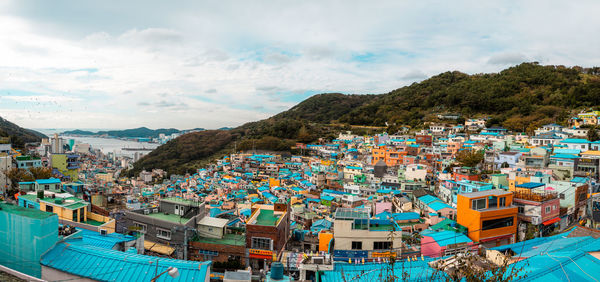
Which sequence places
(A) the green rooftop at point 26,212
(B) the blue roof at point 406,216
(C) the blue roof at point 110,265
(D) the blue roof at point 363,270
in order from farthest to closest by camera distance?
1. (B) the blue roof at point 406,216
2. (D) the blue roof at point 363,270
3. (A) the green rooftop at point 26,212
4. (C) the blue roof at point 110,265

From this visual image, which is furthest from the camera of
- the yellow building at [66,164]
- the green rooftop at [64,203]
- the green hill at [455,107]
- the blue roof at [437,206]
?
the green hill at [455,107]

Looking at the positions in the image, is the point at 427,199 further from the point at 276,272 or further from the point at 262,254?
the point at 276,272

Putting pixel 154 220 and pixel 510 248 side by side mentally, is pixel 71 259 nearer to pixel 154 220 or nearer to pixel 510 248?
pixel 154 220

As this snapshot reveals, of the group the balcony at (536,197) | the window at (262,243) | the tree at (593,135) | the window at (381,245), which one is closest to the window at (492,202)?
the balcony at (536,197)

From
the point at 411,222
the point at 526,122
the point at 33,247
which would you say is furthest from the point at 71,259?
the point at 526,122

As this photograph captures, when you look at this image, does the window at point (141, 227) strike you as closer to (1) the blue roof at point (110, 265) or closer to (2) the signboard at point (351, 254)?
(1) the blue roof at point (110, 265)

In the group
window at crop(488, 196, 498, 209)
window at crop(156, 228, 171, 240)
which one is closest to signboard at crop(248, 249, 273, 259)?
window at crop(156, 228, 171, 240)
